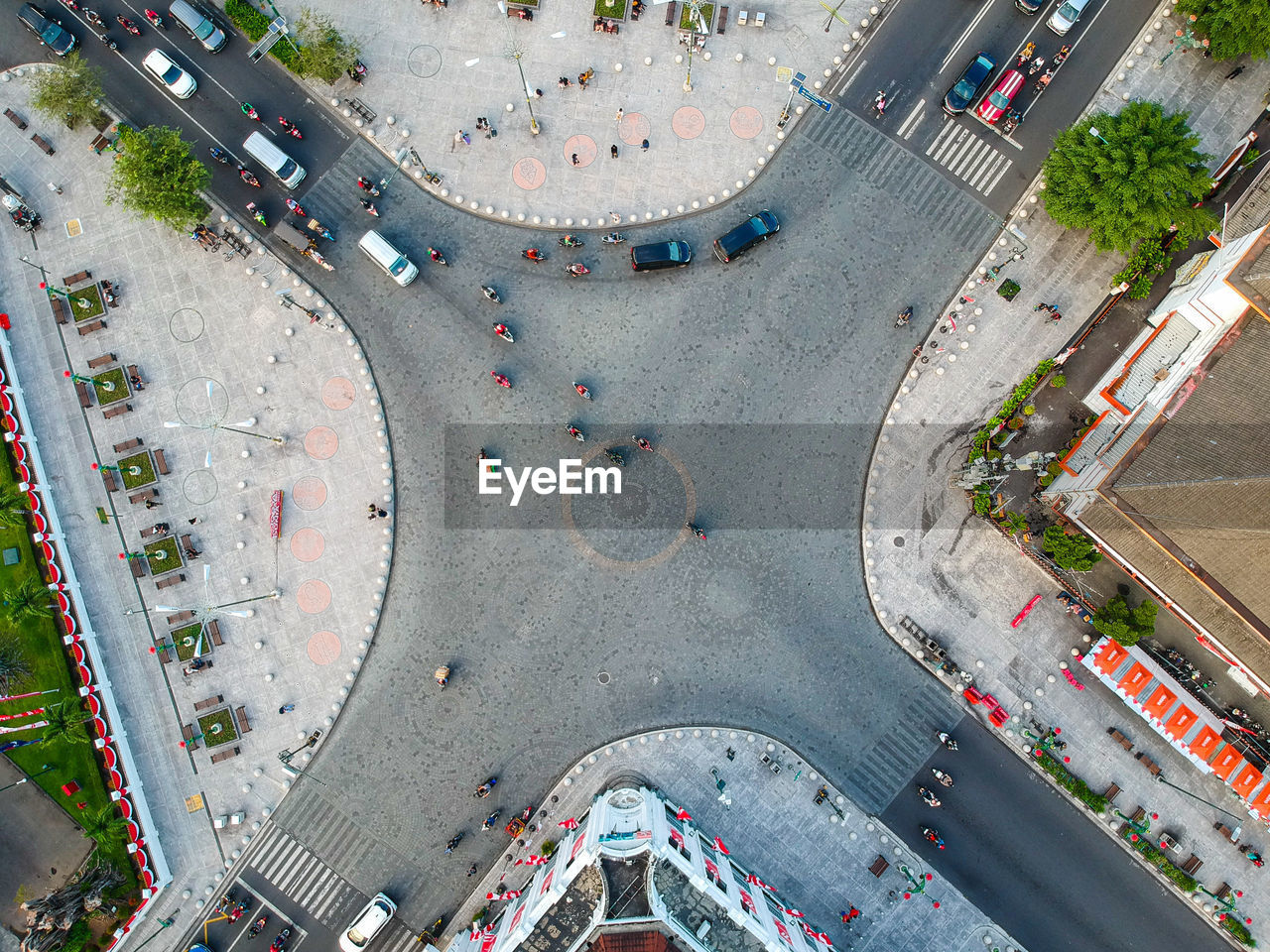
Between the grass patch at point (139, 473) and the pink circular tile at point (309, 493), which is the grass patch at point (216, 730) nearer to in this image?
the pink circular tile at point (309, 493)

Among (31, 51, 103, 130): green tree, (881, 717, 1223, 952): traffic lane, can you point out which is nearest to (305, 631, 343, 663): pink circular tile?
(31, 51, 103, 130): green tree

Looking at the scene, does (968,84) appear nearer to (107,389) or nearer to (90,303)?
(90,303)

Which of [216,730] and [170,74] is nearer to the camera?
[216,730]

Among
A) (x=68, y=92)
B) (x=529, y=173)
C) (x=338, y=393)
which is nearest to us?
(x=68, y=92)

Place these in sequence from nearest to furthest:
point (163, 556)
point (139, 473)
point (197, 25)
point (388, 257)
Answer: point (388, 257)
point (163, 556)
point (139, 473)
point (197, 25)

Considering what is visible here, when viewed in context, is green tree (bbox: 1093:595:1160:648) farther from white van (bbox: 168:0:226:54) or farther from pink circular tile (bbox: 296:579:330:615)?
white van (bbox: 168:0:226:54)

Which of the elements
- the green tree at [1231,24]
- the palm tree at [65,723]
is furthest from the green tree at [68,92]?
the green tree at [1231,24]

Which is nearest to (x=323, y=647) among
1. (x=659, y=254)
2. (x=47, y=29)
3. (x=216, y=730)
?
(x=216, y=730)
